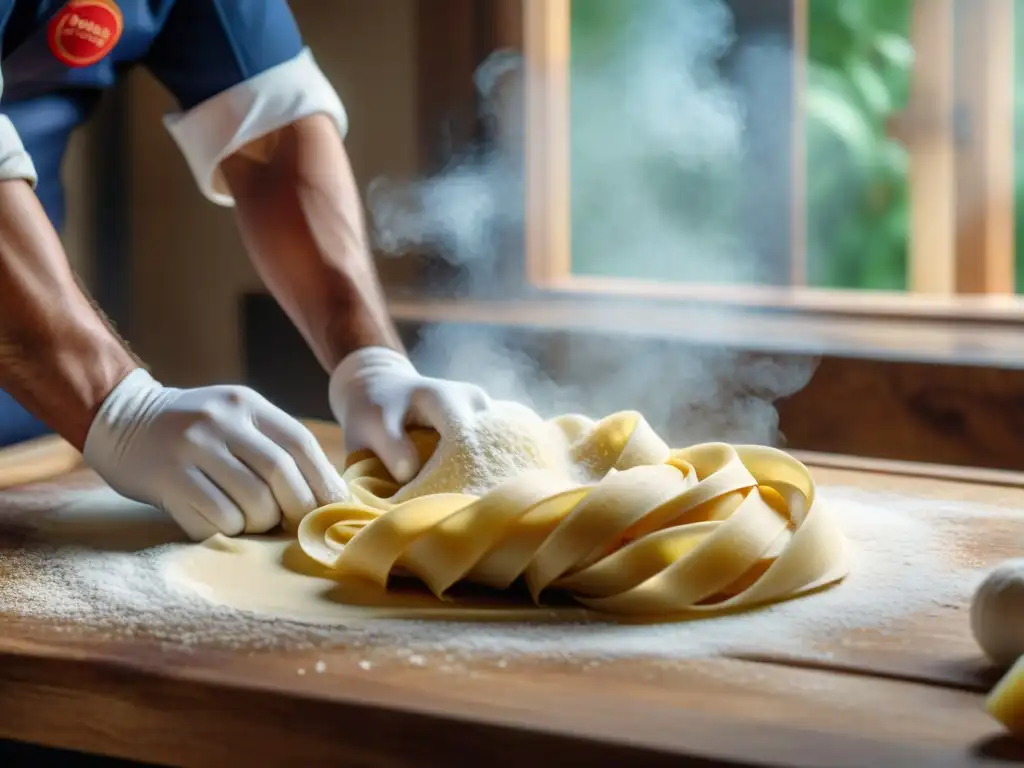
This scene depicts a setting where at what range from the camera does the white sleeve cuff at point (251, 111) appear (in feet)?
6.13

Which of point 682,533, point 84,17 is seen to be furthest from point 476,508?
point 84,17

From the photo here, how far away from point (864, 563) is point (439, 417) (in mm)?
471

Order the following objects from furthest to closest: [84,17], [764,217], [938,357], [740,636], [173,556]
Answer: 1. [764,217]
2. [938,357]
3. [84,17]
4. [173,556]
5. [740,636]

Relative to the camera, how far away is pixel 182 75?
1.92m

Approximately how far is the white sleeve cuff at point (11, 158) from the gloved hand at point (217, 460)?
29 cm

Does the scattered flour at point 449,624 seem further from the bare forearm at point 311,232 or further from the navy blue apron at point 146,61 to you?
the navy blue apron at point 146,61

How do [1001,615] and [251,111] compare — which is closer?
[1001,615]

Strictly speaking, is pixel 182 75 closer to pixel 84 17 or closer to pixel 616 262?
pixel 84 17

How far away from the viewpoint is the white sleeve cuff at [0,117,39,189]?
1462mm

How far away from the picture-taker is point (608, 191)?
326 centimetres

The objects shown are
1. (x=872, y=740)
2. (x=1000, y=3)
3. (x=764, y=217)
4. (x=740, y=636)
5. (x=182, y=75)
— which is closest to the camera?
(x=872, y=740)

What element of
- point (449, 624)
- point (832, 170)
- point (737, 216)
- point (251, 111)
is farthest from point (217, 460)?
point (832, 170)

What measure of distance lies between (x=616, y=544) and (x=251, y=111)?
0.97m

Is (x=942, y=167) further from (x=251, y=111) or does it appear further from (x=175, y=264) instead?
(x=175, y=264)
